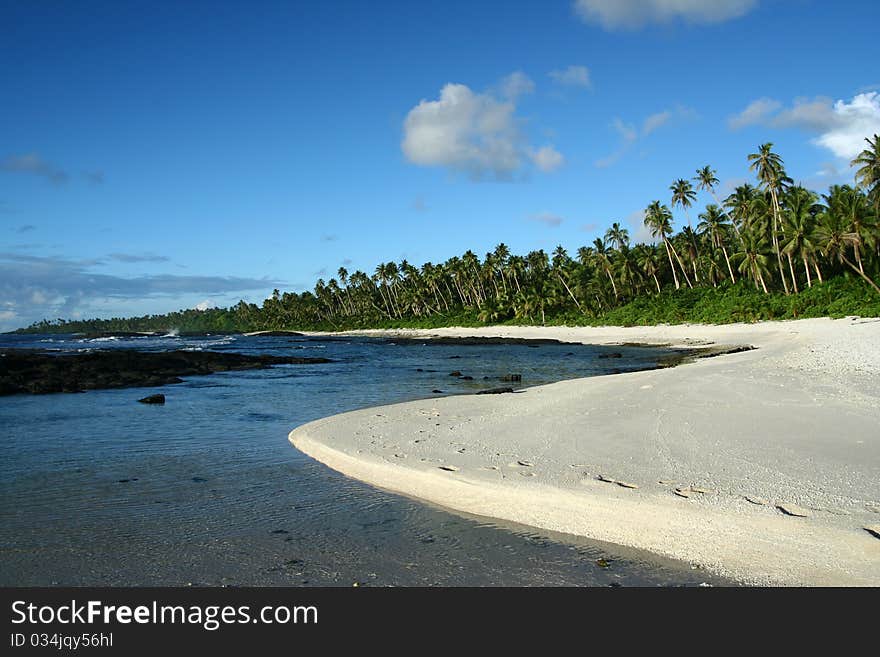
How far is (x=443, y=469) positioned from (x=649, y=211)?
80602mm

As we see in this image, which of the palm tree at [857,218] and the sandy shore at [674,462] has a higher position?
the palm tree at [857,218]

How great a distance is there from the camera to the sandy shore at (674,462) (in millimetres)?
5836

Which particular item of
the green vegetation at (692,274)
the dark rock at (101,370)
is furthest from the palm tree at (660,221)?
the dark rock at (101,370)

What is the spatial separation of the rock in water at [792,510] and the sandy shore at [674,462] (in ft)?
0.11

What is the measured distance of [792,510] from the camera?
20.8 feet

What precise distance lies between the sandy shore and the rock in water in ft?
0.11

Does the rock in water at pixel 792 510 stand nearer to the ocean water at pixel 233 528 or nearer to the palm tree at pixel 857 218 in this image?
the ocean water at pixel 233 528

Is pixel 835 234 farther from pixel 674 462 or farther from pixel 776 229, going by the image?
pixel 674 462

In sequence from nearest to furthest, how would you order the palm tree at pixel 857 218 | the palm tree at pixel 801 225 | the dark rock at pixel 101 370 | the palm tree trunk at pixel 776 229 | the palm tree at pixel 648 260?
the dark rock at pixel 101 370
the palm tree at pixel 857 218
the palm tree at pixel 801 225
the palm tree trunk at pixel 776 229
the palm tree at pixel 648 260

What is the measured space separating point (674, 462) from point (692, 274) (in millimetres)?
87562

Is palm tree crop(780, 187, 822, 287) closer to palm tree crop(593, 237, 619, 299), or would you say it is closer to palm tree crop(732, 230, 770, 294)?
palm tree crop(732, 230, 770, 294)

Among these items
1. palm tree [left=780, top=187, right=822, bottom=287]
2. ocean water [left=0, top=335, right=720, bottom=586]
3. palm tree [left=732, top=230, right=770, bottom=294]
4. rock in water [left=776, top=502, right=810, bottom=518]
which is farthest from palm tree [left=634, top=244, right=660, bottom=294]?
rock in water [left=776, top=502, right=810, bottom=518]

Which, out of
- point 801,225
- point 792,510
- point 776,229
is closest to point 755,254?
point 776,229
